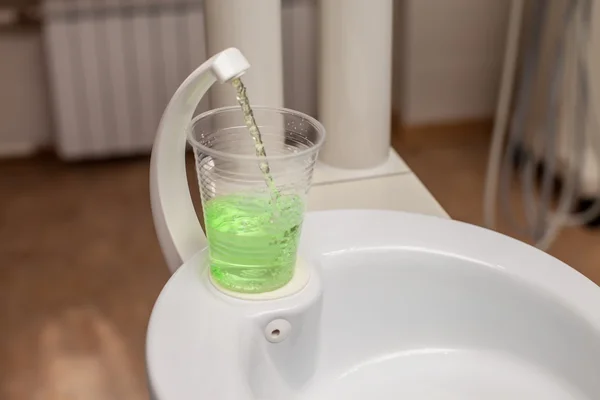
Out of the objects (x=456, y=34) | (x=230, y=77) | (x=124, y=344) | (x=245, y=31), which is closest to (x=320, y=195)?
(x=245, y=31)

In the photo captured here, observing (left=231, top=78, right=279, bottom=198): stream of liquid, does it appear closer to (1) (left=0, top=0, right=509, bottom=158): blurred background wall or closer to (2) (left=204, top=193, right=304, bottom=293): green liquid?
(2) (left=204, top=193, right=304, bottom=293): green liquid

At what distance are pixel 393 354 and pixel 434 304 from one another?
0.06 metres

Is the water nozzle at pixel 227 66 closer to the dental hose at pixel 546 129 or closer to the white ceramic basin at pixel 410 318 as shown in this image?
the white ceramic basin at pixel 410 318

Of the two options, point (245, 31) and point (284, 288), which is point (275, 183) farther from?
point (245, 31)

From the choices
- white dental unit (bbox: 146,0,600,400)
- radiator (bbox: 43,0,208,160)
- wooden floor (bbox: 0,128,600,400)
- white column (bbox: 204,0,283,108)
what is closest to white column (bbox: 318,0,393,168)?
white column (bbox: 204,0,283,108)

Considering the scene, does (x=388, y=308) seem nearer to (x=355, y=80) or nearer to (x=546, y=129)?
(x=355, y=80)

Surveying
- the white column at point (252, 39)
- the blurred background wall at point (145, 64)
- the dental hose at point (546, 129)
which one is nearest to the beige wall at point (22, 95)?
the blurred background wall at point (145, 64)

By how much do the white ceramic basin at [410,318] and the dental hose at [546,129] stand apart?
0.97 metres

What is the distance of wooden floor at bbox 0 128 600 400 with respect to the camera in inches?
58.4

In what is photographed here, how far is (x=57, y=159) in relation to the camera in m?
2.31

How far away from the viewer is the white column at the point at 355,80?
933mm

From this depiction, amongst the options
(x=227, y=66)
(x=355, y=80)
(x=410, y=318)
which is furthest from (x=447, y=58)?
(x=227, y=66)

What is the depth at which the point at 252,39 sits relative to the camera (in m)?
0.88

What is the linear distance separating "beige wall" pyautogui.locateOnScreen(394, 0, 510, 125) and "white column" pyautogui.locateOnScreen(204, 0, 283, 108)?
4.45 feet
